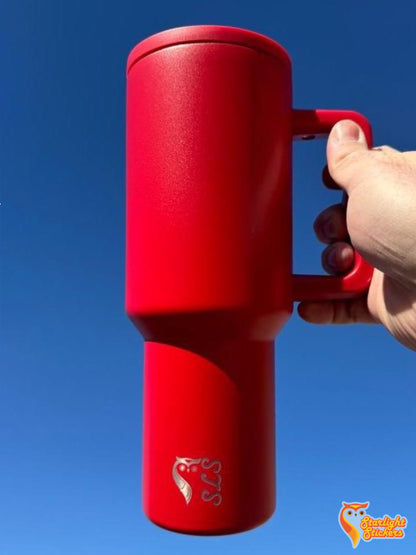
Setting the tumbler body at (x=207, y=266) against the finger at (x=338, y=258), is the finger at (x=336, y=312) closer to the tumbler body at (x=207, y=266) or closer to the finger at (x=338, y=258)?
the finger at (x=338, y=258)

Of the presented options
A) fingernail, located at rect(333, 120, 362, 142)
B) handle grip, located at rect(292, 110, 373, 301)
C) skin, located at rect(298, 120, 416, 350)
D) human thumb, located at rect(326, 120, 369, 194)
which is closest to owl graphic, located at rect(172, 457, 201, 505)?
handle grip, located at rect(292, 110, 373, 301)

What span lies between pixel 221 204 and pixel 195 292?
176 millimetres

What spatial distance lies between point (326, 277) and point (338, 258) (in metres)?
0.10

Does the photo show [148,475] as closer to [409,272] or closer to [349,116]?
[409,272]

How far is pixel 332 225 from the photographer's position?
1.55 metres

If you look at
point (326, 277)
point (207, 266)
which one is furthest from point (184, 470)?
point (326, 277)

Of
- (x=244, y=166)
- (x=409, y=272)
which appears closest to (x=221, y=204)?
(x=244, y=166)

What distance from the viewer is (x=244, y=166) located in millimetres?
1224

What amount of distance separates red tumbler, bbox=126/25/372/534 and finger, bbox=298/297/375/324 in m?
0.32

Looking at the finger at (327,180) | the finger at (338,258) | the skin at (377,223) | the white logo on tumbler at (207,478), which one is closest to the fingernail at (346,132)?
the skin at (377,223)

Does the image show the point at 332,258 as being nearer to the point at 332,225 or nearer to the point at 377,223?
the point at 332,225

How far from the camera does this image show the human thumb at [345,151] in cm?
133

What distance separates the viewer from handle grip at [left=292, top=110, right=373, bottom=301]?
4.52 ft

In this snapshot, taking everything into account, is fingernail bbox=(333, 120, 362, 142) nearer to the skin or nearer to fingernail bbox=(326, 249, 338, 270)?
the skin
